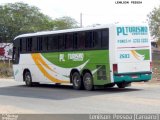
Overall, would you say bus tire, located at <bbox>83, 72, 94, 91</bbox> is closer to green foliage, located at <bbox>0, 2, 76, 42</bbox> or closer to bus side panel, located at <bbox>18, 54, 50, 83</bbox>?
bus side panel, located at <bbox>18, 54, 50, 83</bbox>

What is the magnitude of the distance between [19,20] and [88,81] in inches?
2464

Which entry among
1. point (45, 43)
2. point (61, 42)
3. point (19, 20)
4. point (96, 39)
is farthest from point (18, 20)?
point (96, 39)

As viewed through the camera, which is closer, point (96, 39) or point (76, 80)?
point (96, 39)

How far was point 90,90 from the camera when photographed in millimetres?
22453

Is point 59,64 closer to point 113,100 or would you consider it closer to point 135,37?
point 135,37

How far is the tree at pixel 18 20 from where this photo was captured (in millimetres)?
83562

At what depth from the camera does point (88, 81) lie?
74.1ft

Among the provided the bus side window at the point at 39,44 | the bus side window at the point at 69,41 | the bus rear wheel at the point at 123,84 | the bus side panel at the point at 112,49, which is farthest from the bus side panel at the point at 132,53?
the bus side window at the point at 39,44

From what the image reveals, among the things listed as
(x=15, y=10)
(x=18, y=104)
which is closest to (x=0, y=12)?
(x=15, y=10)

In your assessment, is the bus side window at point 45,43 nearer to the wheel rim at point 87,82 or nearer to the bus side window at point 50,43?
the bus side window at point 50,43

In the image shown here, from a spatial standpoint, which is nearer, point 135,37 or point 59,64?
point 135,37

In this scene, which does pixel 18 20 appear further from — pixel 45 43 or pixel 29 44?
pixel 45 43

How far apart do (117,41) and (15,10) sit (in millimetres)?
66948

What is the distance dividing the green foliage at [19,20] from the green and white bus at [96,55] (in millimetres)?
56086
